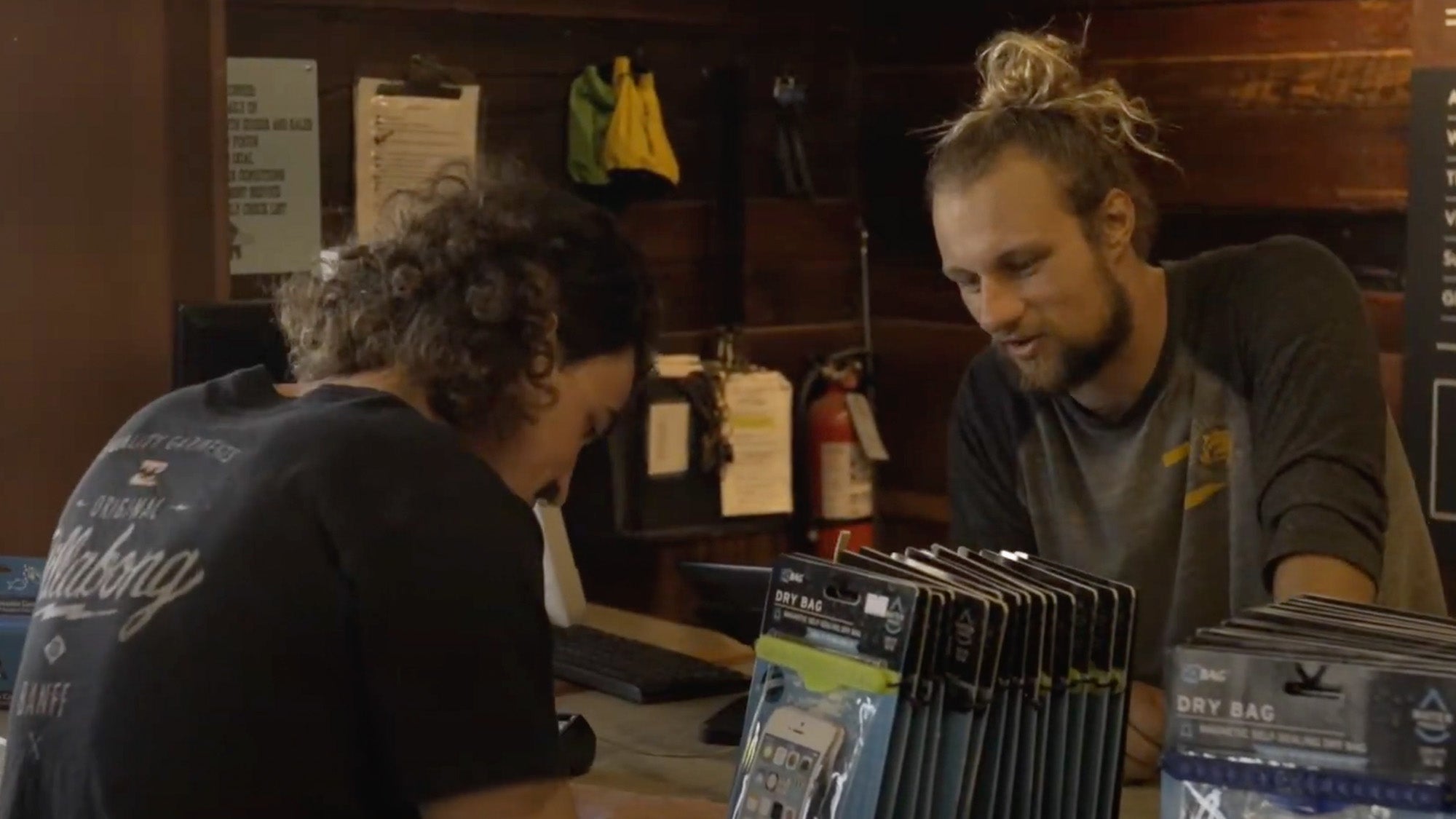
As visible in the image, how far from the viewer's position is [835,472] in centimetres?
344

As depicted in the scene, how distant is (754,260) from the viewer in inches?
136

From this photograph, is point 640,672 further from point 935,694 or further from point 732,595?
point 935,694

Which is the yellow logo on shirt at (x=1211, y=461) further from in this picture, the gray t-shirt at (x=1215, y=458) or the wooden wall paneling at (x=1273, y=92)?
the wooden wall paneling at (x=1273, y=92)

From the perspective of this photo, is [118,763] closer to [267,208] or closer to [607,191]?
[267,208]

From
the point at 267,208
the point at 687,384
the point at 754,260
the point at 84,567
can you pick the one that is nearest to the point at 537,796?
the point at 84,567

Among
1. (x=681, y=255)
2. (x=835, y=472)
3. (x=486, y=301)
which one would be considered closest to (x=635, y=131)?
(x=681, y=255)

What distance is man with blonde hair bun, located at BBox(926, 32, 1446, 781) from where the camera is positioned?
1.80 meters

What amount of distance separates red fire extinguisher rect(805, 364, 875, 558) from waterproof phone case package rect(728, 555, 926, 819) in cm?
217

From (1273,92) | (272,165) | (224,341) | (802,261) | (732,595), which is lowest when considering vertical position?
(732,595)

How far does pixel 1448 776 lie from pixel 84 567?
87 cm

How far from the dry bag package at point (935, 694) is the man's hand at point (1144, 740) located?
39cm

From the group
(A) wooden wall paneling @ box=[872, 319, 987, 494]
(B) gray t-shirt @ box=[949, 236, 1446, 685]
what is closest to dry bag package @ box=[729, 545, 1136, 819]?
(B) gray t-shirt @ box=[949, 236, 1446, 685]

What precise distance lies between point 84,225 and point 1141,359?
4.85 ft

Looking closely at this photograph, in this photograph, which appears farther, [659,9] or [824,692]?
[659,9]
